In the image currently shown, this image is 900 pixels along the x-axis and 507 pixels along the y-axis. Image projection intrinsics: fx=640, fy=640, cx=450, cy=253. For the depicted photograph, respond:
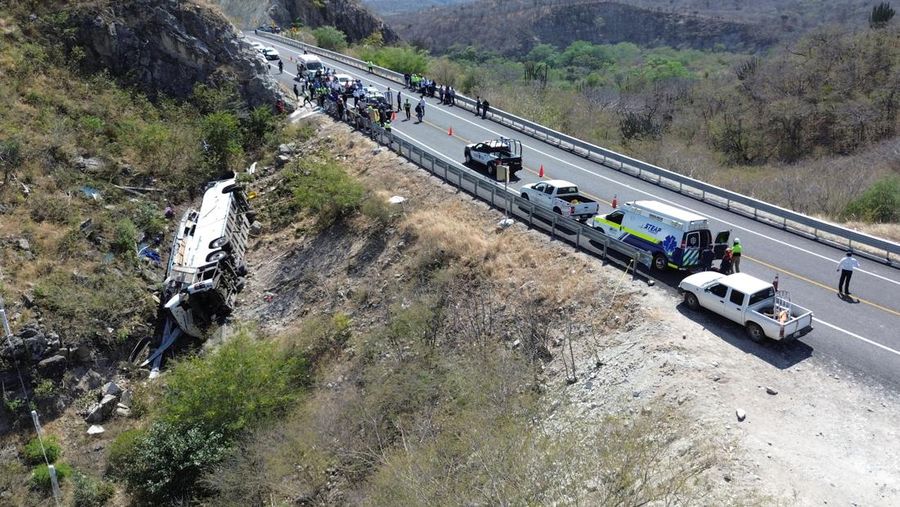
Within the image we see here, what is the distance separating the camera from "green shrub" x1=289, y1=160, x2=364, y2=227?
28.3 metres

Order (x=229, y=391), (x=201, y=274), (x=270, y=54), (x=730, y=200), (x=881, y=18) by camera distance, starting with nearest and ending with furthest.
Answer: (x=229, y=391) < (x=201, y=274) < (x=730, y=200) < (x=270, y=54) < (x=881, y=18)

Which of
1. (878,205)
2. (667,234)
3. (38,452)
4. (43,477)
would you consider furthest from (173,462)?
(878,205)

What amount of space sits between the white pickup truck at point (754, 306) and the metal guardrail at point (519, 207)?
2512 millimetres

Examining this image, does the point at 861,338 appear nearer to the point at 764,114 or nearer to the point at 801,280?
the point at 801,280

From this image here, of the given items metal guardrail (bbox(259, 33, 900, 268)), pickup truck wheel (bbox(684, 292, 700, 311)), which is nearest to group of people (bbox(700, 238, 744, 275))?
pickup truck wheel (bbox(684, 292, 700, 311))

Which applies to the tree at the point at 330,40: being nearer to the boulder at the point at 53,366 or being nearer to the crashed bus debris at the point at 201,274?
the crashed bus debris at the point at 201,274

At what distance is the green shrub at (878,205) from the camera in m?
26.0

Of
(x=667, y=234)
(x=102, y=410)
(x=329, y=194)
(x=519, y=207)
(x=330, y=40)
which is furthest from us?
(x=330, y=40)

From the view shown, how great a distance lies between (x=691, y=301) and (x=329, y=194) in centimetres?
1667

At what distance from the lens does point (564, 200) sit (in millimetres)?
24641

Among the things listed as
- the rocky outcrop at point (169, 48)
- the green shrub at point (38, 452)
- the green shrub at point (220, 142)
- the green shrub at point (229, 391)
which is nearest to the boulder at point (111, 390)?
the green shrub at point (38, 452)

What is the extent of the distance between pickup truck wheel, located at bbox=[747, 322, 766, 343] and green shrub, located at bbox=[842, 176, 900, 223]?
45.1 feet

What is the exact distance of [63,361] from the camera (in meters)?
21.6

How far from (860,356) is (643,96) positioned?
165 ft
